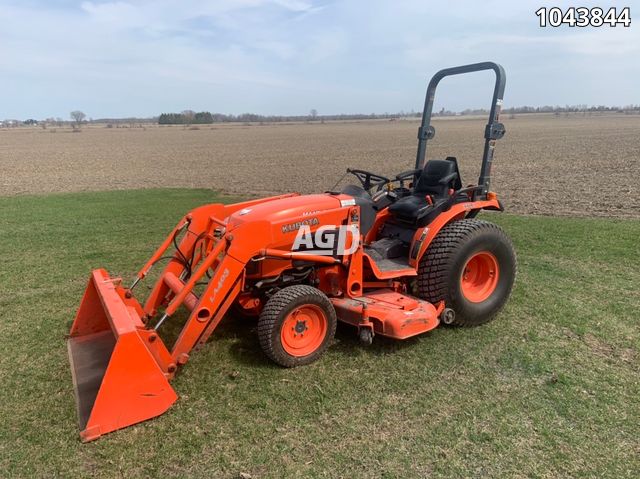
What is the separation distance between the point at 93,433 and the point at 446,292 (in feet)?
9.90

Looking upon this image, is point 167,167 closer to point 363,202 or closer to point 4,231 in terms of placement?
point 4,231

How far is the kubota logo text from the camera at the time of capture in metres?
3.93

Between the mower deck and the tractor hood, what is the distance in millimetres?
842

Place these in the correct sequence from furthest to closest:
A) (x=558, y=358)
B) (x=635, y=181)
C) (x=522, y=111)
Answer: (x=522, y=111), (x=635, y=181), (x=558, y=358)

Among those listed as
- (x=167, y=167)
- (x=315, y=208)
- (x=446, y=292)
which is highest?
(x=315, y=208)

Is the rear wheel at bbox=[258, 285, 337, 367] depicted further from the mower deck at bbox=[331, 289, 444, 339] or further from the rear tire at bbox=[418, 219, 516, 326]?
the rear tire at bbox=[418, 219, 516, 326]

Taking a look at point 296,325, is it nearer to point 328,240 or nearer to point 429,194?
point 328,240

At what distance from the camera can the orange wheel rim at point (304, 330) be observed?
12.3ft

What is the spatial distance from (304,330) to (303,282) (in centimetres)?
49

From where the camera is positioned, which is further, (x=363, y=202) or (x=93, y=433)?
(x=363, y=202)

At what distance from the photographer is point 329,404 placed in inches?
132

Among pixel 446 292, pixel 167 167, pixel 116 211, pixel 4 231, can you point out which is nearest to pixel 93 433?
pixel 446 292

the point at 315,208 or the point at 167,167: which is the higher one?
the point at 315,208

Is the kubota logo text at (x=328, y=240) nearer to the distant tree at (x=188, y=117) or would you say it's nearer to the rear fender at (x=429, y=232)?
the rear fender at (x=429, y=232)
